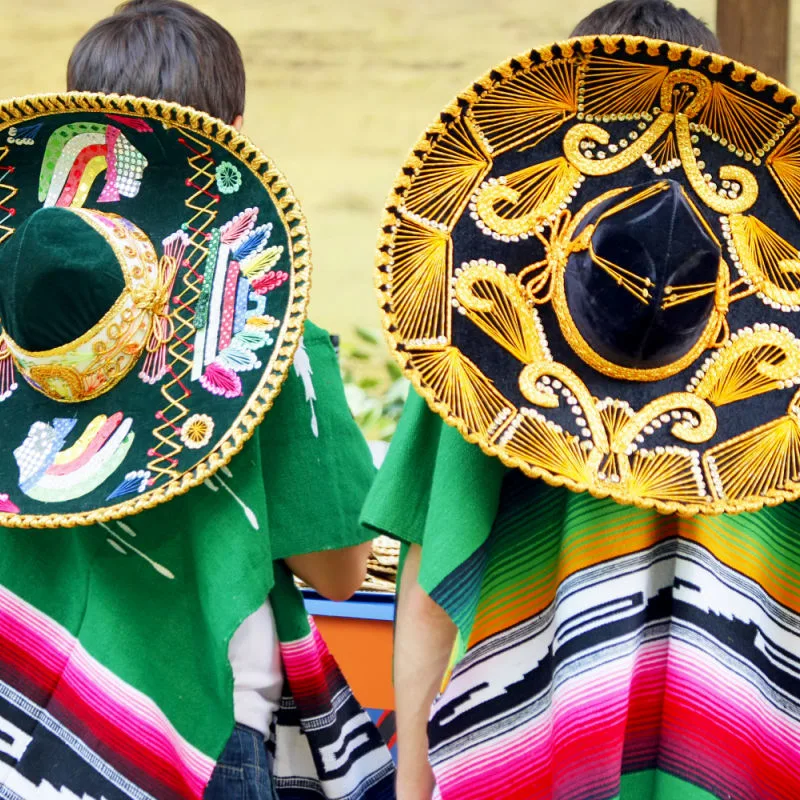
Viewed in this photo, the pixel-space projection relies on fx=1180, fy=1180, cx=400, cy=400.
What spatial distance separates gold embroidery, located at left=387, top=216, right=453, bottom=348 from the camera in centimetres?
141

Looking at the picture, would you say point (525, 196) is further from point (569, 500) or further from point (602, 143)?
point (569, 500)

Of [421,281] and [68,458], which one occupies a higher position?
[421,281]

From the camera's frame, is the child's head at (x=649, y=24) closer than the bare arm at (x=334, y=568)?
Yes

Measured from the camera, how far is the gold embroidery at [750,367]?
4.85ft

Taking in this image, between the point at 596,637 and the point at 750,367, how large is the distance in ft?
1.30

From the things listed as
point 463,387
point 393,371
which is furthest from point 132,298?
point 393,371

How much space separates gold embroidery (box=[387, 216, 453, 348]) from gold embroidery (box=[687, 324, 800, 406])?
1.10 feet

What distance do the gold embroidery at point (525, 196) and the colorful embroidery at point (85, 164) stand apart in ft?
1.71

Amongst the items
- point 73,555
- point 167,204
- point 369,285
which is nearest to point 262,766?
point 73,555

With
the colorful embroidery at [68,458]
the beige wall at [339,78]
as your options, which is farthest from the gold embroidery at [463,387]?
the beige wall at [339,78]

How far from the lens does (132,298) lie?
159 centimetres

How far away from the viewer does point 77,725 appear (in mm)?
1696

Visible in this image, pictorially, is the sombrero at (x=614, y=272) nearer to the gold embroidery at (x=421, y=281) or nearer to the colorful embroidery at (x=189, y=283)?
the gold embroidery at (x=421, y=281)

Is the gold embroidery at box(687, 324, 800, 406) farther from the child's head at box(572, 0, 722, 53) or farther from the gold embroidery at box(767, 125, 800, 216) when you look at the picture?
the child's head at box(572, 0, 722, 53)
